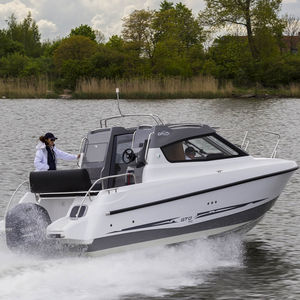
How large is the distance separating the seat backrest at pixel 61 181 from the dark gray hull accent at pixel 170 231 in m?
0.81

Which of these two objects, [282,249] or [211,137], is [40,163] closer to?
[211,137]

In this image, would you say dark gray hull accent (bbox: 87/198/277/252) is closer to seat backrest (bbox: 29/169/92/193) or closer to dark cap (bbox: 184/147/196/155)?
seat backrest (bbox: 29/169/92/193)

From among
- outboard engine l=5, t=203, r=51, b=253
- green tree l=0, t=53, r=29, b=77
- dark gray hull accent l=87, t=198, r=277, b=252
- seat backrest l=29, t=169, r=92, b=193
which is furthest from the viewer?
green tree l=0, t=53, r=29, b=77

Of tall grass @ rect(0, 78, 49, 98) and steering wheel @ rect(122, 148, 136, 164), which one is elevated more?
steering wheel @ rect(122, 148, 136, 164)

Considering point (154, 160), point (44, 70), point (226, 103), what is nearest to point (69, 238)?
point (154, 160)

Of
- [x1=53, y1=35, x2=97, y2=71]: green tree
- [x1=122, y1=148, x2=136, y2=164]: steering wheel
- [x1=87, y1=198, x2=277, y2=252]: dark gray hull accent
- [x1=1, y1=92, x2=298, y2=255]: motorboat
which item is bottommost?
[x1=87, y1=198, x2=277, y2=252]: dark gray hull accent

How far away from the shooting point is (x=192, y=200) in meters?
10.1

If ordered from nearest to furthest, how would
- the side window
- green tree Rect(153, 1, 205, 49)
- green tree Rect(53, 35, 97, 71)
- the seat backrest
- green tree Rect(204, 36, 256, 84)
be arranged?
the seat backrest
the side window
green tree Rect(204, 36, 256, 84)
green tree Rect(153, 1, 205, 49)
green tree Rect(53, 35, 97, 71)

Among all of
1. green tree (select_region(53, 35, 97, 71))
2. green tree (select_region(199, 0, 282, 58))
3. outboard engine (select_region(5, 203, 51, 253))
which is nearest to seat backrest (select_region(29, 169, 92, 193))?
outboard engine (select_region(5, 203, 51, 253))

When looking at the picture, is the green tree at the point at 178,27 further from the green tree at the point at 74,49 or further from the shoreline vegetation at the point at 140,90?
the shoreline vegetation at the point at 140,90

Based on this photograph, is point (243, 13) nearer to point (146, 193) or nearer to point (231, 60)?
point (231, 60)

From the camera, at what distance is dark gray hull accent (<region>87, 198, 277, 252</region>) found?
30.9 feet

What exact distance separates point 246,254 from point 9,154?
43.6ft

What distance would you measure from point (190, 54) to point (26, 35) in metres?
50.3
